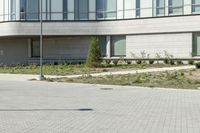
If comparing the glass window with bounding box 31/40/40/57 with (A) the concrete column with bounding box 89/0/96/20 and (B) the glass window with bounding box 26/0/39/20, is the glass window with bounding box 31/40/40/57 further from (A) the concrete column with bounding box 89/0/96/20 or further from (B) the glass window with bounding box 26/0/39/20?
(A) the concrete column with bounding box 89/0/96/20

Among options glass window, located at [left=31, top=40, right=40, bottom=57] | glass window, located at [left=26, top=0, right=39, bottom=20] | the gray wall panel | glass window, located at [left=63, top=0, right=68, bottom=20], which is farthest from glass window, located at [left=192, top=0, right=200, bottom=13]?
glass window, located at [left=31, top=40, right=40, bottom=57]

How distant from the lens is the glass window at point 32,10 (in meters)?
48.4

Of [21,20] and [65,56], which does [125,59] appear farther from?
[21,20]

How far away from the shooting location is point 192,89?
22.5 meters

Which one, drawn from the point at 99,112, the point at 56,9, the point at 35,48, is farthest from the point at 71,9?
the point at 99,112

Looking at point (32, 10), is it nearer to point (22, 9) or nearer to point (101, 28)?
point (22, 9)

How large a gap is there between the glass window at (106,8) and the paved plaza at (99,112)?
27017mm

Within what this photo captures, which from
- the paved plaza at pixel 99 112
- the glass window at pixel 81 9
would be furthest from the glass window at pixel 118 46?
the paved plaza at pixel 99 112

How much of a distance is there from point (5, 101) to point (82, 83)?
9709 mm

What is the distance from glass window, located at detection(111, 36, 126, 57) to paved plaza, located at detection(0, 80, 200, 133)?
2593 cm

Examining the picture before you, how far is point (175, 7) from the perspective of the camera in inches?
1714

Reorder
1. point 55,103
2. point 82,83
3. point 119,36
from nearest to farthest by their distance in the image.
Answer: point 55,103, point 82,83, point 119,36

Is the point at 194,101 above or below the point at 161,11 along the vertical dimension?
below

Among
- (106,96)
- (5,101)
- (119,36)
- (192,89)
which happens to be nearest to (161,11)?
(119,36)
